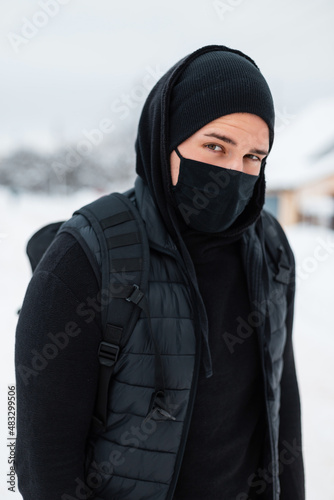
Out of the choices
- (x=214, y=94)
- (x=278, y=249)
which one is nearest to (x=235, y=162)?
(x=214, y=94)

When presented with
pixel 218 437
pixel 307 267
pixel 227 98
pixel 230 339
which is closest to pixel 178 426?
pixel 218 437

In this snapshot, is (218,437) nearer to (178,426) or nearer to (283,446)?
(178,426)

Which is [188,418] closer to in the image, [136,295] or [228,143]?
[136,295]

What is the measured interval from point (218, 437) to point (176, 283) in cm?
52

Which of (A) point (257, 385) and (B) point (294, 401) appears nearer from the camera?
(A) point (257, 385)

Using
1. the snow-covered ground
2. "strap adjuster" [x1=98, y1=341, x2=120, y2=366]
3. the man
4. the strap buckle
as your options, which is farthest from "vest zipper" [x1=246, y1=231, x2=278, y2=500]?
the snow-covered ground

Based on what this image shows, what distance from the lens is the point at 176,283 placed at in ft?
3.31

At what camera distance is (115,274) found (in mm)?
905

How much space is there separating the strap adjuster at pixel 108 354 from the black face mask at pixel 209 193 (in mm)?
447

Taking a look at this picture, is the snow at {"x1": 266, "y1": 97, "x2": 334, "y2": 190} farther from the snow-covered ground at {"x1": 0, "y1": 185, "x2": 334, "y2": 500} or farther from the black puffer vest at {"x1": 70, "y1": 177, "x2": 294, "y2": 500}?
the black puffer vest at {"x1": 70, "y1": 177, "x2": 294, "y2": 500}

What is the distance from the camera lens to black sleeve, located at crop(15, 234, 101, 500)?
0.86m

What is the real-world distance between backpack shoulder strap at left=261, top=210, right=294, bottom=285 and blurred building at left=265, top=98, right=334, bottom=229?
700cm

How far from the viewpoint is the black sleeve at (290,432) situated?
134 cm

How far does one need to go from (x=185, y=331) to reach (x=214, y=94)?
68cm
